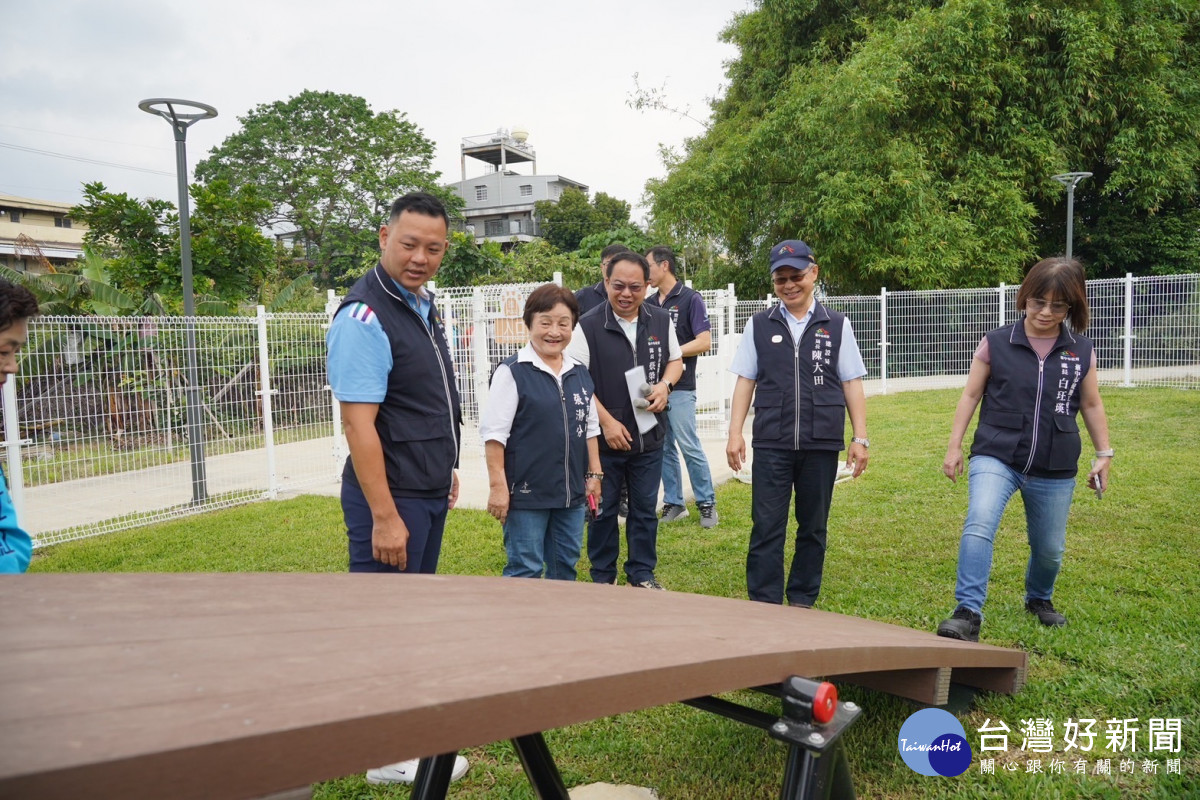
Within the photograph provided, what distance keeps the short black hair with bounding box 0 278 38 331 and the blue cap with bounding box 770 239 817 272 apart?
9.78 feet

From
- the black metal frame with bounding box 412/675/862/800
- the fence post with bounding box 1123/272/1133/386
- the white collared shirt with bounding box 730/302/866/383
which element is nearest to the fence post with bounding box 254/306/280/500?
the white collared shirt with bounding box 730/302/866/383

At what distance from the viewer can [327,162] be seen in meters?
37.3

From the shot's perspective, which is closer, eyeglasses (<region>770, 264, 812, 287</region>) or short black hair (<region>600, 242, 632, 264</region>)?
eyeglasses (<region>770, 264, 812, 287</region>)

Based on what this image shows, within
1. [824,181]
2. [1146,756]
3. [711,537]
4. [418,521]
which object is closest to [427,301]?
[418,521]

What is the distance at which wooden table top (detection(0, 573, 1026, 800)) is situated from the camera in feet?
2.67

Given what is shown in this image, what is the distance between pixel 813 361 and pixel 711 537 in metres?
2.17

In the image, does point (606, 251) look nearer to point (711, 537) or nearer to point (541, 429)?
point (541, 429)

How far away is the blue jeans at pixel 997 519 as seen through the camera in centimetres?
353

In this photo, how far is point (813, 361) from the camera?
153 inches

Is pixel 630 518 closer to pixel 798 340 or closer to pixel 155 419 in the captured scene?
pixel 798 340

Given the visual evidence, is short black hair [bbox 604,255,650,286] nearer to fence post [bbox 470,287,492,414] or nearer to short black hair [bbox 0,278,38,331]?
short black hair [bbox 0,278,38,331]

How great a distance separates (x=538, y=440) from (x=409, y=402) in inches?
37.3

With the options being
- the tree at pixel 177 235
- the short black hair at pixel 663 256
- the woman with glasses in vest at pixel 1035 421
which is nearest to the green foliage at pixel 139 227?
the tree at pixel 177 235

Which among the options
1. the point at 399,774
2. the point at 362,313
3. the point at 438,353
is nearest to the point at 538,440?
the point at 438,353
